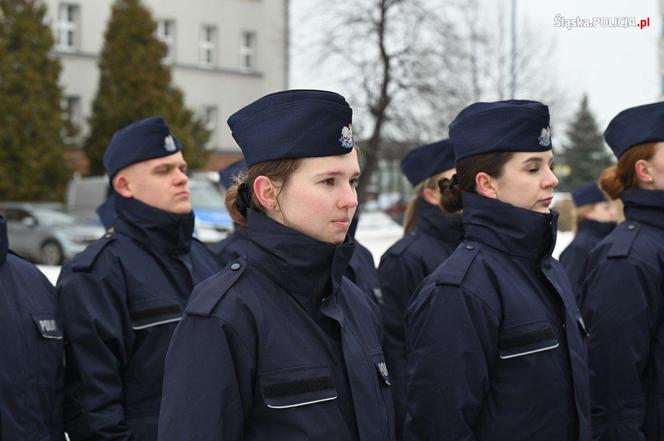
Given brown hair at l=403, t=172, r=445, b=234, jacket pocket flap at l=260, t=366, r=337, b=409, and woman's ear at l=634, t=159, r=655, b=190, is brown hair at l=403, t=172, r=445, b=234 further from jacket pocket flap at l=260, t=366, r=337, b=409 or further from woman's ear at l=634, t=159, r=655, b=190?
jacket pocket flap at l=260, t=366, r=337, b=409

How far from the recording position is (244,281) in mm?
2764

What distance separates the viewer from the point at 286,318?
2.73 metres

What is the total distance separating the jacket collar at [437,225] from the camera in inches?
232

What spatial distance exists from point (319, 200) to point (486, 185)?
121cm

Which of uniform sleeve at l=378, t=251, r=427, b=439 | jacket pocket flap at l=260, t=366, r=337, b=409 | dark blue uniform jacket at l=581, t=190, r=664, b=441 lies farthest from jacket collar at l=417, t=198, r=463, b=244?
jacket pocket flap at l=260, t=366, r=337, b=409

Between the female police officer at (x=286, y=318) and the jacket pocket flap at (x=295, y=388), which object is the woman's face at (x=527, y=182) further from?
the jacket pocket flap at (x=295, y=388)

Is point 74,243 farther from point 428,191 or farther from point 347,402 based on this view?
point 347,402

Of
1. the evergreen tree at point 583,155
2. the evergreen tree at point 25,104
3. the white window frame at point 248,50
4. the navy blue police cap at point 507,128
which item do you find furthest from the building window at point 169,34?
the navy blue police cap at point 507,128

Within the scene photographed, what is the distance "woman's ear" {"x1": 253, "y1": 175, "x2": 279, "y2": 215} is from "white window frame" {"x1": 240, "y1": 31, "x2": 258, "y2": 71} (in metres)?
41.5

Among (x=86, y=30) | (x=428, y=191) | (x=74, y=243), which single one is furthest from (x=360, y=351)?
(x=86, y=30)

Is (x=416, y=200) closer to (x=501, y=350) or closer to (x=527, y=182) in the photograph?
(x=527, y=182)

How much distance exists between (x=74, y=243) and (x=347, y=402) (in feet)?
67.7

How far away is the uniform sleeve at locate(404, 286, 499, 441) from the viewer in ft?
11.2

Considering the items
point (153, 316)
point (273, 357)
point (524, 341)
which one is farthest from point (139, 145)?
point (273, 357)
